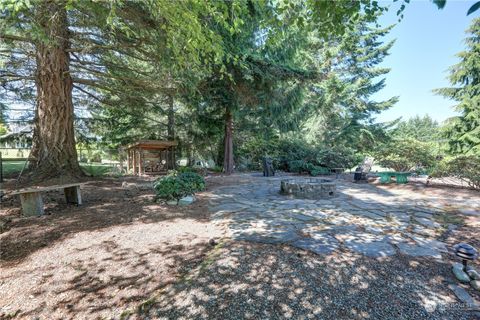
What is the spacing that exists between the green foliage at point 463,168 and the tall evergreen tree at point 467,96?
4.05 metres

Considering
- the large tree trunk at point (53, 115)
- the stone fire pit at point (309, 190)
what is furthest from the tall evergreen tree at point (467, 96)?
the large tree trunk at point (53, 115)

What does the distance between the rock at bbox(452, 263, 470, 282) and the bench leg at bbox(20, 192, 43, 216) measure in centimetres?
547

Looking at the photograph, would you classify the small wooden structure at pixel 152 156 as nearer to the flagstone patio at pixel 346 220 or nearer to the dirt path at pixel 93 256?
the flagstone patio at pixel 346 220

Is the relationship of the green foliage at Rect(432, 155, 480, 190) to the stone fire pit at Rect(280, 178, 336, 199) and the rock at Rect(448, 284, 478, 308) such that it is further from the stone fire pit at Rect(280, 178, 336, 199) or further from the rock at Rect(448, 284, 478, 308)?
the rock at Rect(448, 284, 478, 308)

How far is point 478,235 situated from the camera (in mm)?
3113

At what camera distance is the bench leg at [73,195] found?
4.37 meters

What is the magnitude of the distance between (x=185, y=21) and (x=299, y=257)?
311cm

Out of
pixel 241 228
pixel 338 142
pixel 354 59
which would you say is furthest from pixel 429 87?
pixel 241 228

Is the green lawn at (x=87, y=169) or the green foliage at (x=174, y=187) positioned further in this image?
the green lawn at (x=87, y=169)

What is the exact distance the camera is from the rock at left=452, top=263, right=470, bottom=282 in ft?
7.11

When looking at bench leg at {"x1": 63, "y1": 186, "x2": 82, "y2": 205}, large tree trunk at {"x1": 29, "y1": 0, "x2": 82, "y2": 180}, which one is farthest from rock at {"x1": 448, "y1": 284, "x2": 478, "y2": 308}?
large tree trunk at {"x1": 29, "y1": 0, "x2": 82, "y2": 180}

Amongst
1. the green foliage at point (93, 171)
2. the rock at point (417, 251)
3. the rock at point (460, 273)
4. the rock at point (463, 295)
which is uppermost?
the green foliage at point (93, 171)

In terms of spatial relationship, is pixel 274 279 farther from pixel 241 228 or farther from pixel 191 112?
pixel 191 112

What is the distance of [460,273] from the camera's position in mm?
2215
